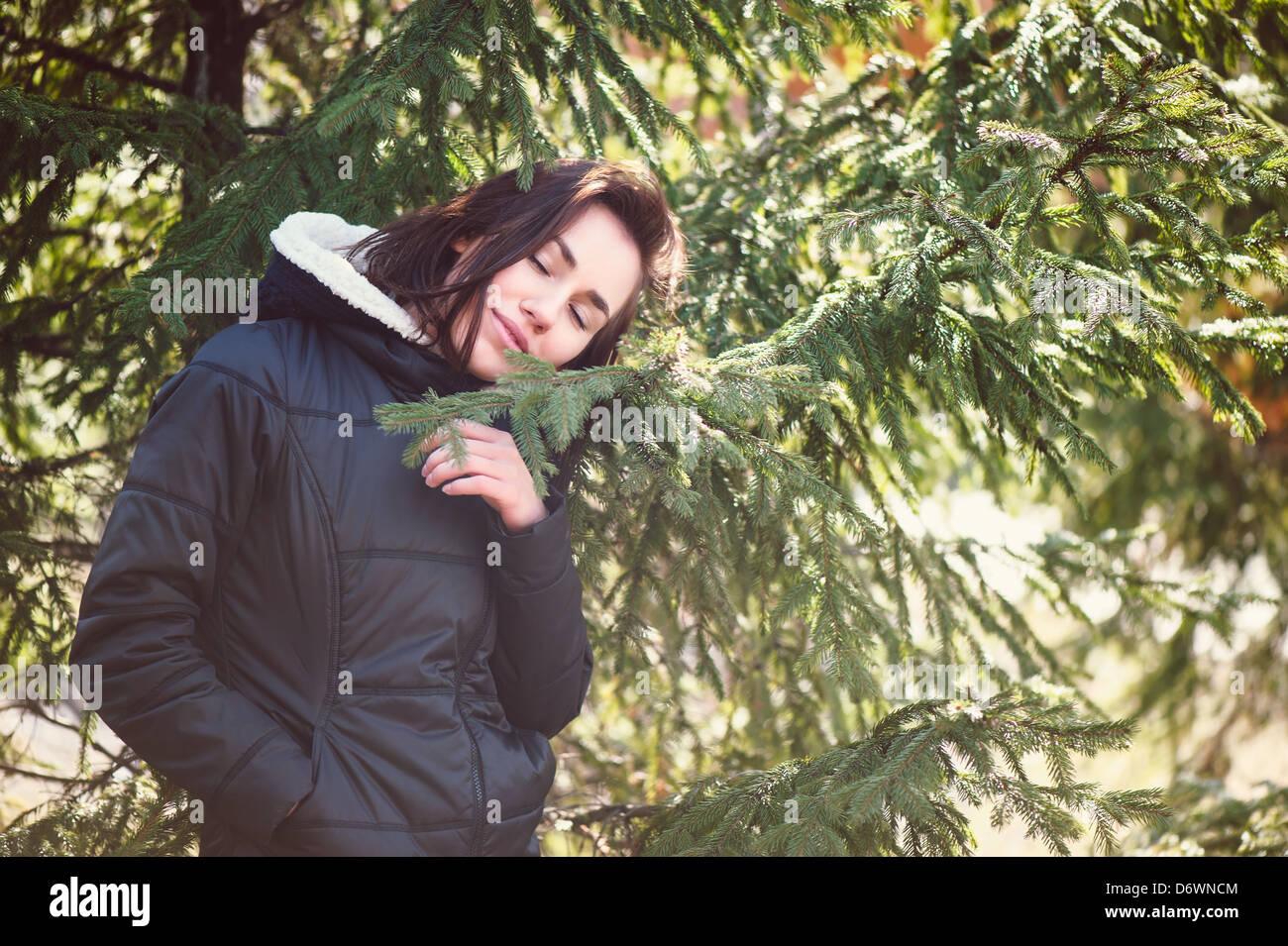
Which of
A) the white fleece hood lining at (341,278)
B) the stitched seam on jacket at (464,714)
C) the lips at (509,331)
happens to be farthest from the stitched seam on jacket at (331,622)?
the lips at (509,331)

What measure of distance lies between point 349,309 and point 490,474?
411 mm

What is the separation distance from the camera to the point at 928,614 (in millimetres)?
3107

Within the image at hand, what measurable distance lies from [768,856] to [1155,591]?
2.33 metres

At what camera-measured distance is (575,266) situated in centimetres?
191

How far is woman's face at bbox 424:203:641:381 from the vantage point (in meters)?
1.86

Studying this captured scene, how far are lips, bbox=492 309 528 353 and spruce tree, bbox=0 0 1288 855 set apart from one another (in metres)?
0.20

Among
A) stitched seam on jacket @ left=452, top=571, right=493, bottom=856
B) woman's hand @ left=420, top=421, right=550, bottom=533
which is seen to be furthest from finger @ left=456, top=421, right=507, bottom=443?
stitched seam on jacket @ left=452, top=571, right=493, bottom=856

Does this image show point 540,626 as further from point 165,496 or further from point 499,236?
point 499,236

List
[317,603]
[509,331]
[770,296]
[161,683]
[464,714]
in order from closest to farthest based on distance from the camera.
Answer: [161,683], [317,603], [464,714], [509,331], [770,296]

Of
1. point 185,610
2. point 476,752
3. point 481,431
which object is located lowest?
point 476,752

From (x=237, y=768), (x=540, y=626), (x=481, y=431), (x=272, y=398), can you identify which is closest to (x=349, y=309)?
(x=272, y=398)

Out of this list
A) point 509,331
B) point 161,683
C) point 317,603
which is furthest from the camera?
point 509,331
